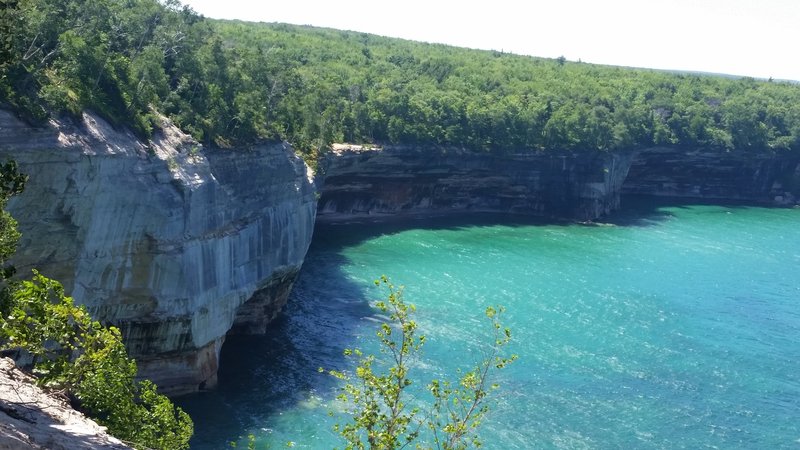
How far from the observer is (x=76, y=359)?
919 inches

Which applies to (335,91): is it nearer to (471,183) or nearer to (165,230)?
(471,183)

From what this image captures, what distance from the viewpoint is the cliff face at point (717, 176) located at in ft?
378

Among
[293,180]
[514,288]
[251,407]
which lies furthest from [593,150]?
[251,407]

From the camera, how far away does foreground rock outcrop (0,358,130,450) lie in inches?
685

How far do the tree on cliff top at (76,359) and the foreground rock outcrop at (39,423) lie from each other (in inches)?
40.8

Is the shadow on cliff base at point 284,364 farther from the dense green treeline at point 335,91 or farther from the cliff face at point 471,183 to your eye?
the cliff face at point 471,183

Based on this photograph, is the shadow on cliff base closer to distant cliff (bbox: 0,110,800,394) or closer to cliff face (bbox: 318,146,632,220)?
distant cliff (bbox: 0,110,800,394)

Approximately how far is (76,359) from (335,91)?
61.2m

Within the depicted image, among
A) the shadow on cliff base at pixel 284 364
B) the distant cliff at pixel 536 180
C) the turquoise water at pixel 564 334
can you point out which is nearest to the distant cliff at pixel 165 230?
the shadow on cliff base at pixel 284 364

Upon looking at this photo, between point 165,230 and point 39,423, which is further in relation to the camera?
point 165,230

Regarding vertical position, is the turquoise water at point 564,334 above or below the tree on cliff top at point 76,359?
below

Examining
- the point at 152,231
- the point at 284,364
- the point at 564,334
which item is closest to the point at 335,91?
the point at 564,334

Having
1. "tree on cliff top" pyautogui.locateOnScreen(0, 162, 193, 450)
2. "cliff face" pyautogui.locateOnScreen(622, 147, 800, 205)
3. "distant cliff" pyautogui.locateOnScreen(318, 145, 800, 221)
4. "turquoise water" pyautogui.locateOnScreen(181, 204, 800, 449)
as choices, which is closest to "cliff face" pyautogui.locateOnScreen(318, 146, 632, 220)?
"distant cliff" pyautogui.locateOnScreen(318, 145, 800, 221)

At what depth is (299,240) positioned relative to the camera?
5394 centimetres
